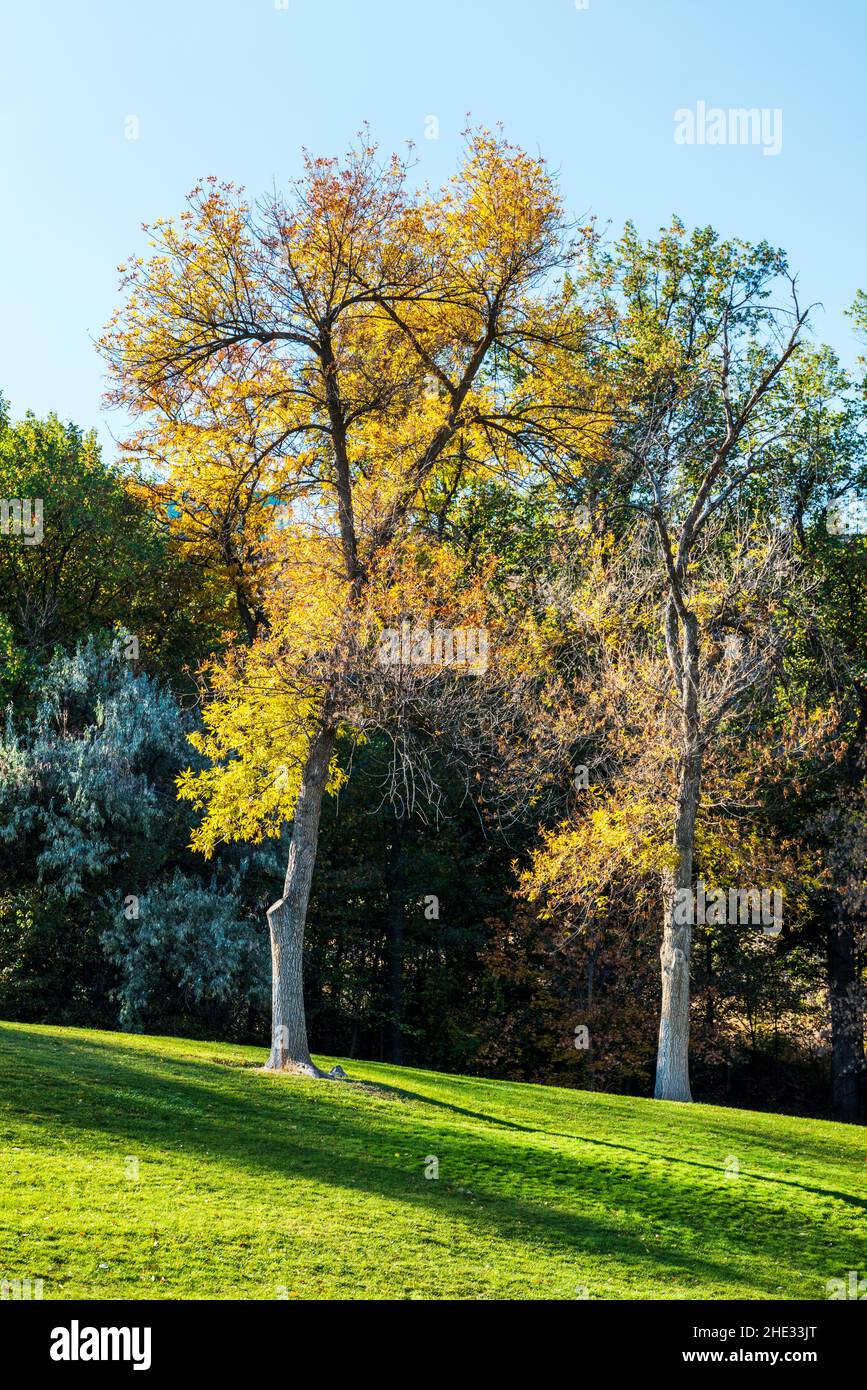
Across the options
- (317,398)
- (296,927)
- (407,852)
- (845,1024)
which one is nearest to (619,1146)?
(296,927)

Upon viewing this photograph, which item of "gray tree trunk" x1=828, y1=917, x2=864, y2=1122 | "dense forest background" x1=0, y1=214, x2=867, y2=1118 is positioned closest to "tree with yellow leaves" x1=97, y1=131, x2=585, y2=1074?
"dense forest background" x1=0, y1=214, x2=867, y2=1118

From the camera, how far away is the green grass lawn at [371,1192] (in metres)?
8.66

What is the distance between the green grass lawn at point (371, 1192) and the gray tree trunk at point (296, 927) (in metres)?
0.77

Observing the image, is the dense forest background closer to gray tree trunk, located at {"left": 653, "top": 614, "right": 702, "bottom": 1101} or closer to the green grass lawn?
gray tree trunk, located at {"left": 653, "top": 614, "right": 702, "bottom": 1101}

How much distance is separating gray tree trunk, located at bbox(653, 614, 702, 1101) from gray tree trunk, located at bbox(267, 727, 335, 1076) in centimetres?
616

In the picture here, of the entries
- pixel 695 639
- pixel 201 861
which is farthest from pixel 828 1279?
pixel 201 861

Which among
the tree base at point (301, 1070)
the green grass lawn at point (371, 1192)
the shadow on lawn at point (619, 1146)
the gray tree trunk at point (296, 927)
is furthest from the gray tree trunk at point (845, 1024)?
the gray tree trunk at point (296, 927)

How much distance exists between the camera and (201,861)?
2658 centimetres

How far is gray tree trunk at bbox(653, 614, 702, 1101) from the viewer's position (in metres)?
20.1

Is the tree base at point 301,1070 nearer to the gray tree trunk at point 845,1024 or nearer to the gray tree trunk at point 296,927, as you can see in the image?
the gray tree trunk at point 296,927
